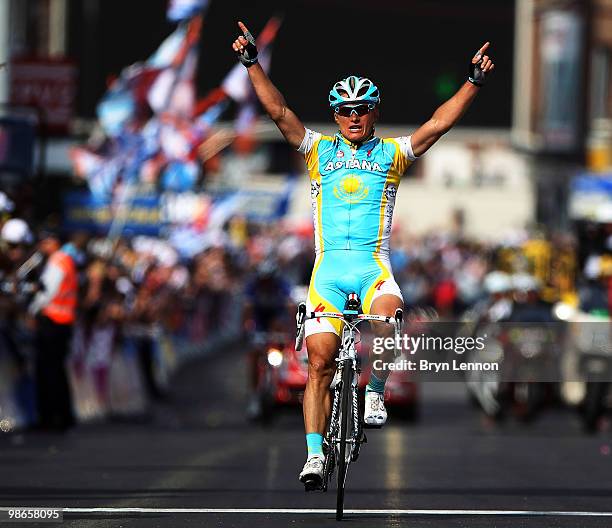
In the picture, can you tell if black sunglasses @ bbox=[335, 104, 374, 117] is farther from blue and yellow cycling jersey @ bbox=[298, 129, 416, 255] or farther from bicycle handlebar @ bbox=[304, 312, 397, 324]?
bicycle handlebar @ bbox=[304, 312, 397, 324]

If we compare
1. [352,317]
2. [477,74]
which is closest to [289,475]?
[352,317]

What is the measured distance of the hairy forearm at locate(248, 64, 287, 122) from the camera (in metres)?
10.3

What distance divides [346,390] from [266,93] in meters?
1.68

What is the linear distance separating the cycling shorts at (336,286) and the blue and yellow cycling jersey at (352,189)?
0.19 feet

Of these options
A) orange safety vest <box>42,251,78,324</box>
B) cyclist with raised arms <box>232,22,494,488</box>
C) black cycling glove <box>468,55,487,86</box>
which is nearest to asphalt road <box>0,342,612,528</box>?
cyclist with raised arms <box>232,22,494,488</box>

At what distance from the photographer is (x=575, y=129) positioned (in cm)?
6638

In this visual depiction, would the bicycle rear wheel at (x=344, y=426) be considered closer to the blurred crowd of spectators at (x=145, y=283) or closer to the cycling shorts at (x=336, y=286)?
the cycling shorts at (x=336, y=286)

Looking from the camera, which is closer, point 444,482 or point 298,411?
point 444,482

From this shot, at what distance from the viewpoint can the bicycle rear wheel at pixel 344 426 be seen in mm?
9781

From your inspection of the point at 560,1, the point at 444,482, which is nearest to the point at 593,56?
the point at 560,1

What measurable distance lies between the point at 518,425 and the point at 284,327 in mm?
2749

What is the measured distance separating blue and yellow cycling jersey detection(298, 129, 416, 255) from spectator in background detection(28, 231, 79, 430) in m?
7.70

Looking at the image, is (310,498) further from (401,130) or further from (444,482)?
(401,130)

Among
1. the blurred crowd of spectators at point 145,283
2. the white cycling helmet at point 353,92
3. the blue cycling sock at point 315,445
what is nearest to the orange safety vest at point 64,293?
the blurred crowd of spectators at point 145,283
